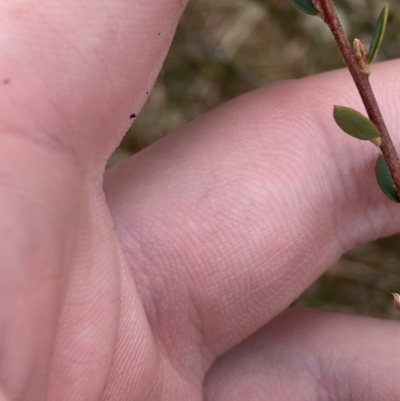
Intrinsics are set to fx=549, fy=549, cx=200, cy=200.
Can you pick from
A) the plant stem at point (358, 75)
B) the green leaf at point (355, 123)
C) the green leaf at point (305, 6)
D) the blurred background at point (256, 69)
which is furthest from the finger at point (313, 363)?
the green leaf at point (305, 6)

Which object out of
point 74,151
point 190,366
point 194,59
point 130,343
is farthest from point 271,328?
point 194,59

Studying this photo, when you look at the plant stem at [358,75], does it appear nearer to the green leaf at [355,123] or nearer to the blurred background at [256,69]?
the green leaf at [355,123]

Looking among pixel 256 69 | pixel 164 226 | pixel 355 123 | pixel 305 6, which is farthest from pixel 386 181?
pixel 256 69

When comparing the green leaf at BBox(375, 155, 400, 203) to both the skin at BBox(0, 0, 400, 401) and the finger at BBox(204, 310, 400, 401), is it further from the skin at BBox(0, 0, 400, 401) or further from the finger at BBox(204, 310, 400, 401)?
the finger at BBox(204, 310, 400, 401)

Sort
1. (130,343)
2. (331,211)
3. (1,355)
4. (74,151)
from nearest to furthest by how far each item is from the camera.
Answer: (1,355) → (74,151) → (130,343) → (331,211)

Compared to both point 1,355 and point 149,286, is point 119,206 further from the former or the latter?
point 1,355

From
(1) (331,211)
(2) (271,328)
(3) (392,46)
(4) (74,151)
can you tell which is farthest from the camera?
(3) (392,46)

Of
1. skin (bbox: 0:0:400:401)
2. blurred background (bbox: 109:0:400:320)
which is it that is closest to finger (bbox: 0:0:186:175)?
skin (bbox: 0:0:400:401)
